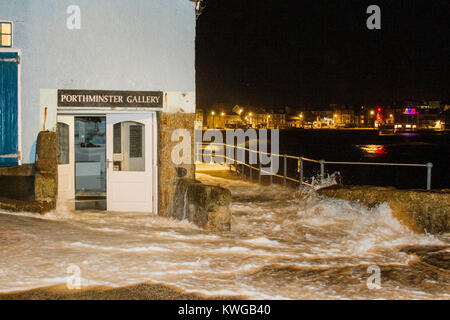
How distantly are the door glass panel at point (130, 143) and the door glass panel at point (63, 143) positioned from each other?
152 cm

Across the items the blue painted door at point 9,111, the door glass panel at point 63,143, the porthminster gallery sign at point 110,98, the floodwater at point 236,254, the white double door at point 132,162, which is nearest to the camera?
the floodwater at point 236,254

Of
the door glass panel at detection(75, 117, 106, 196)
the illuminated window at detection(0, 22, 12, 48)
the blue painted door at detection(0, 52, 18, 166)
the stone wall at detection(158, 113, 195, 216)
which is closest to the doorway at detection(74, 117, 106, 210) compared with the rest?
the door glass panel at detection(75, 117, 106, 196)

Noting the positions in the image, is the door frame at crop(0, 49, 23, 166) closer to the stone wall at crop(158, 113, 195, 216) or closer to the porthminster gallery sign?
the porthminster gallery sign

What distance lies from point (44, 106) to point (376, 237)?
A: 7.45m

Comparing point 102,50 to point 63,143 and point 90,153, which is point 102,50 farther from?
point 90,153

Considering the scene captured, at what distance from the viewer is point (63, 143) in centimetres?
1162

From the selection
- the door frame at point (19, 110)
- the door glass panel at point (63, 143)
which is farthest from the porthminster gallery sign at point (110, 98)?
the door glass panel at point (63, 143)

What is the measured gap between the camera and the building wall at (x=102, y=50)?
10008 millimetres

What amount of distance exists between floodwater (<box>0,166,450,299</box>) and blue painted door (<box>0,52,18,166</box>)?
1436 millimetres

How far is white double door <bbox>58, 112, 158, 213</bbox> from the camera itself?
35.8 feet

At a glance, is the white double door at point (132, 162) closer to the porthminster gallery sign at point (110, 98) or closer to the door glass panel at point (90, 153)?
the porthminster gallery sign at point (110, 98)

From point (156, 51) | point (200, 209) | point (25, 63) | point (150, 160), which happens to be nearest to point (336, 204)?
point (200, 209)

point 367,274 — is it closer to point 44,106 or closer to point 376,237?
point 376,237
